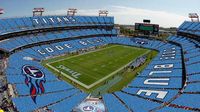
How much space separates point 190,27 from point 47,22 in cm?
5026

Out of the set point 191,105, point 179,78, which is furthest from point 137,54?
point 191,105

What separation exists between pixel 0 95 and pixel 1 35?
3267 cm

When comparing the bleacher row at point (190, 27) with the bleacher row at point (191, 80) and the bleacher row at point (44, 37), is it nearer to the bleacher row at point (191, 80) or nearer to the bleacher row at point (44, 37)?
the bleacher row at point (191, 80)

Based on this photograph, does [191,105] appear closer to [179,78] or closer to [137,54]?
[179,78]

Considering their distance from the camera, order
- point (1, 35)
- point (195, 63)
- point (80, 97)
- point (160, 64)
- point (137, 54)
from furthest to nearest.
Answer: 1. point (137, 54)
2. point (1, 35)
3. point (160, 64)
4. point (195, 63)
5. point (80, 97)

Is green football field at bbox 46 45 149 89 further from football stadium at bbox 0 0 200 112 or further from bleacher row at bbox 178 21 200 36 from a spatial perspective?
bleacher row at bbox 178 21 200 36

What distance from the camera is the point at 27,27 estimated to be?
7631cm

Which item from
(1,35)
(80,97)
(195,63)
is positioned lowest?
(80,97)

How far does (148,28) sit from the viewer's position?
3836 inches

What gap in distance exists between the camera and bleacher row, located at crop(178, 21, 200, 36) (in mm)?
80537

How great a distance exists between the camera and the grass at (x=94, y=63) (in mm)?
52312

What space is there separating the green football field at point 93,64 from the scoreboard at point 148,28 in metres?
18.7

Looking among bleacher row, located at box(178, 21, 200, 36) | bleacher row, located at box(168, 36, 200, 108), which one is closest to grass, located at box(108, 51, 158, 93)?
bleacher row, located at box(168, 36, 200, 108)

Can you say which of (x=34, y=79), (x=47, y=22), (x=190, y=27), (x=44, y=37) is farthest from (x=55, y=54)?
(x=190, y=27)
